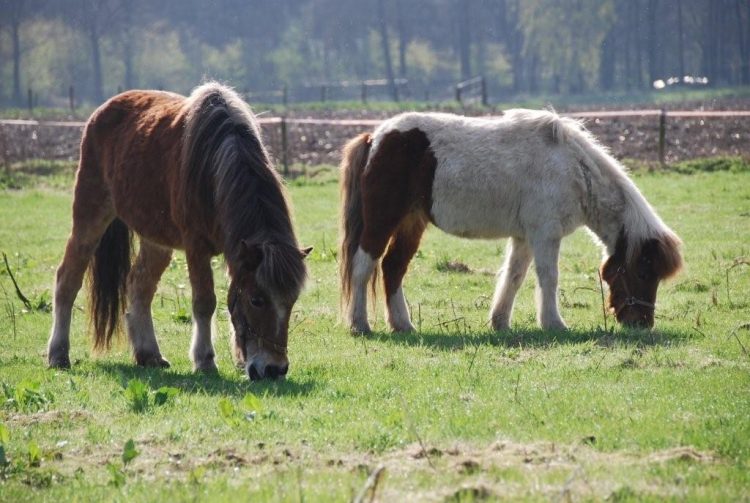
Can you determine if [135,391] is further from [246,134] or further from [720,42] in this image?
[720,42]

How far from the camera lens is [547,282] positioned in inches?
376

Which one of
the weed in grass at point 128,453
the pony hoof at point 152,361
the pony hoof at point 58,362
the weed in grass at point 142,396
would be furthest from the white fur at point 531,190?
the weed in grass at point 128,453

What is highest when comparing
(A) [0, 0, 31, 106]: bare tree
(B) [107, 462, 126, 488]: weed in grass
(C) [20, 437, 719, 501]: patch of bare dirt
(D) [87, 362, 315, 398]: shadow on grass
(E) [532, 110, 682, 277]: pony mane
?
(A) [0, 0, 31, 106]: bare tree

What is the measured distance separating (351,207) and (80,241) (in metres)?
2.42

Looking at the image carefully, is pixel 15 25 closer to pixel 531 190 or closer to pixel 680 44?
pixel 680 44

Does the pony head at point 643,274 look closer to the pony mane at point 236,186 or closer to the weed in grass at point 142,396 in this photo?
the pony mane at point 236,186

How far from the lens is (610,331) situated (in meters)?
9.12

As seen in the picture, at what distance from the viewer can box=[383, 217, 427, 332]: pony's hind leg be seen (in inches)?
395

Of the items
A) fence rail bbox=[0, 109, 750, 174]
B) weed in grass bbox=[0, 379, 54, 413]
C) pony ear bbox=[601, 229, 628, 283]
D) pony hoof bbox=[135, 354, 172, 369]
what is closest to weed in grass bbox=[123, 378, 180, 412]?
weed in grass bbox=[0, 379, 54, 413]

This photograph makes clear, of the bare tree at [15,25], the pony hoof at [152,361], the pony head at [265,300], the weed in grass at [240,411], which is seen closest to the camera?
the weed in grass at [240,411]

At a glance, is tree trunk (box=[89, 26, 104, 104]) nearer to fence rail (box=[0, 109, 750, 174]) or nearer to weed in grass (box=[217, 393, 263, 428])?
fence rail (box=[0, 109, 750, 174])

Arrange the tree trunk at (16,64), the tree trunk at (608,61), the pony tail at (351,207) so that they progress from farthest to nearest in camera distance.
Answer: the tree trunk at (608,61) < the tree trunk at (16,64) < the pony tail at (351,207)

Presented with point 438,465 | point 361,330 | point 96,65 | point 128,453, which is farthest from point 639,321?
point 96,65

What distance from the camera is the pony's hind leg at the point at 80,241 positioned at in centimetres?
898
